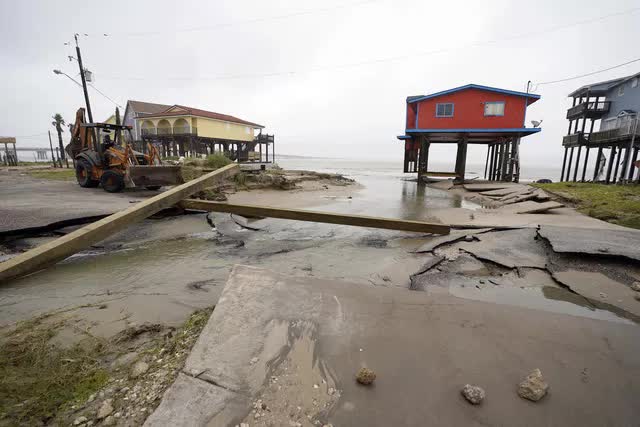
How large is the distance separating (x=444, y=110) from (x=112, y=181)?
17633 millimetres

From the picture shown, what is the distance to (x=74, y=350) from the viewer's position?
2.17 m

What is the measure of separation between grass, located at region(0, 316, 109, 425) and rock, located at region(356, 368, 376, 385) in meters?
1.55

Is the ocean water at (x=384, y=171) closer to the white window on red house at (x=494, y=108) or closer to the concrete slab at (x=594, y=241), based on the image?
the white window on red house at (x=494, y=108)

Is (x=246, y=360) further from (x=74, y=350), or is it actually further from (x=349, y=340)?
(x=74, y=350)

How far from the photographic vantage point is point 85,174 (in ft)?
38.2

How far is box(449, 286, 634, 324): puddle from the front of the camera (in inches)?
109

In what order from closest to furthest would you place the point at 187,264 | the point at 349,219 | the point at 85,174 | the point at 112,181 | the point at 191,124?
the point at 187,264 → the point at 349,219 → the point at 112,181 → the point at 85,174 → the point at 191,124

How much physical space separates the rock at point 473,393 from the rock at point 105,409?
188 centimetres

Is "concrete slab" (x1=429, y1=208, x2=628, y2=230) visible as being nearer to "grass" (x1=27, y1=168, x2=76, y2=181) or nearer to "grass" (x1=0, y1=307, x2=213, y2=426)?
"grass" (x1=0, y1=307, x2=213, y2=426)

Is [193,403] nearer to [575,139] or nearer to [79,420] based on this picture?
[79,420]

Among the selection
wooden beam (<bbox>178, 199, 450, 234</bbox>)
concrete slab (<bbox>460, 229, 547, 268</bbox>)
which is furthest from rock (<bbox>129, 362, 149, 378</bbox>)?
concrete slab (<bbox>460, 229, 547, 268</bbox>)

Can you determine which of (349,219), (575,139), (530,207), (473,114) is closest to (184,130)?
(473,114)

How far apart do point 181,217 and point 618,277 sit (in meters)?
7.96

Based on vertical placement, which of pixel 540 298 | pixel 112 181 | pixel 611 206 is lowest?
pixel 540 298
